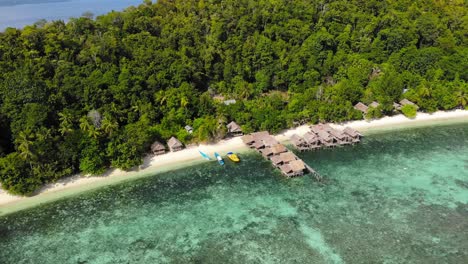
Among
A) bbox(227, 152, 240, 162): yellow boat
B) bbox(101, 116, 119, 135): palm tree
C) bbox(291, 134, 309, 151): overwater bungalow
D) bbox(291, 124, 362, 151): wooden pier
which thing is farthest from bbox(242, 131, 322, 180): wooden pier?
bbox(101, 116, 119, 135): palm tree

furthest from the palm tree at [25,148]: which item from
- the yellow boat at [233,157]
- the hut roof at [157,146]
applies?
the yellow boat at [233,157]

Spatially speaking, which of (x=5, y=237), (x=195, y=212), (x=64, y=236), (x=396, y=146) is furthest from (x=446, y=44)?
(x=5, y=237)

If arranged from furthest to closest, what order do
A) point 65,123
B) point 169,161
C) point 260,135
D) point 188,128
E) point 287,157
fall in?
point 188,128, point 260,135, point 169,161, point 287,157, point 65,123

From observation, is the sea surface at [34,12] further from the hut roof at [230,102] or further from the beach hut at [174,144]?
the beach hut at [174,144]

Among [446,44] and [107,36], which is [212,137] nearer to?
[107,36]

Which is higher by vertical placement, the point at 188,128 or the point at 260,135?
the point at 188,128

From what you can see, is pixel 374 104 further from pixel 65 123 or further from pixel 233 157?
pixel 65 123

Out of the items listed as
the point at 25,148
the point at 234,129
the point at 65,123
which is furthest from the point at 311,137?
the point at 25,148
